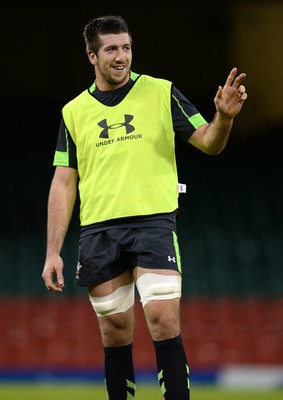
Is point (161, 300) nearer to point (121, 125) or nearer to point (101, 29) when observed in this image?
point (121, 125)

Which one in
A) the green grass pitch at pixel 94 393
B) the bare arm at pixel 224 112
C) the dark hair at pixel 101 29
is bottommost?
the green grass pitch at pixel 94 393

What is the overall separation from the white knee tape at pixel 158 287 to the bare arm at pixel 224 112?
21.3 inches

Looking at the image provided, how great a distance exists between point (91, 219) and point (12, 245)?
9014 millimetres

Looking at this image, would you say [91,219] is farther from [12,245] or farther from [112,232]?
[12,245]

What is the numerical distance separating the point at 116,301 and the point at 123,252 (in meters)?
0.20

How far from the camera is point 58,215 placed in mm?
4160

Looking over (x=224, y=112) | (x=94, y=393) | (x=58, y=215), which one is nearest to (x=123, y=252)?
(x=58, y=215)

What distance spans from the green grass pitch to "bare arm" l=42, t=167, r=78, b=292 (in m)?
3.92

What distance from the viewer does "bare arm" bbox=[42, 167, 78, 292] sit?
4.03m

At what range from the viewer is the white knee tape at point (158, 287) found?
380cm

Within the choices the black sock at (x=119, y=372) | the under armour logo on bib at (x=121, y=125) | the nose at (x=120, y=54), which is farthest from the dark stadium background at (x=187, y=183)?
the nose at (x=120, y=54)

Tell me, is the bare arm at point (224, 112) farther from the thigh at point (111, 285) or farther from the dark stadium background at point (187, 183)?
the dark stadium background at point (187, 183)

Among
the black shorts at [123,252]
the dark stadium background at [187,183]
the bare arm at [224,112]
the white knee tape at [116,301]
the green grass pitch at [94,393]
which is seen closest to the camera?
the bare arm at [224,112]

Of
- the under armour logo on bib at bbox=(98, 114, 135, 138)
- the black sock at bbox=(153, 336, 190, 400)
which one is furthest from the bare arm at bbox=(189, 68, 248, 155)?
the black sock at bbox=(153, 336, 190, 400)
